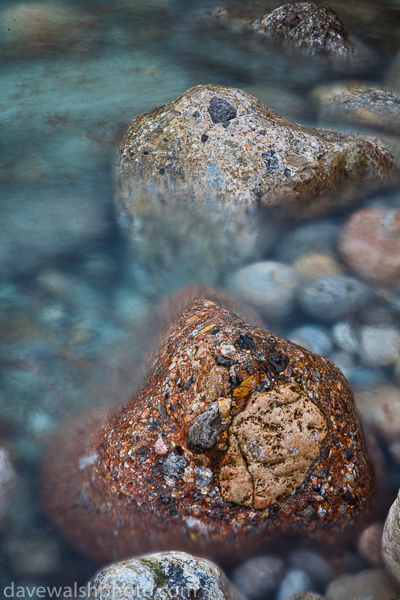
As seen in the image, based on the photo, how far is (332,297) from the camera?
4.30 metres

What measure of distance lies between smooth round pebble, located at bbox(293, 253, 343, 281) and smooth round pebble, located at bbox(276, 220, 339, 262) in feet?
0.16

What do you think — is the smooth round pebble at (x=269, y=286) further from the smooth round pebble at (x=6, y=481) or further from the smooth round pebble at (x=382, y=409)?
the smooth round pebble at (x=6, y=481)

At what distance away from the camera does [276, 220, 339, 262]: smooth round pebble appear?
4.68 metres

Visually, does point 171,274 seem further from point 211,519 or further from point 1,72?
point 1,72

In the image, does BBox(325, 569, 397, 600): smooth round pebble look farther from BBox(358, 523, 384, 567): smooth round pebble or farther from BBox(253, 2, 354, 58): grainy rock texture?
BBox(253, 2, 354, 58): grainy rock texture

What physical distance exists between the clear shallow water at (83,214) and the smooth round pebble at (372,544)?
0.25 feet

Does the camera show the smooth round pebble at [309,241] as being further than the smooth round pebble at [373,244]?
Yes

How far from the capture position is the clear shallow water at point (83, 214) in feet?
11.4

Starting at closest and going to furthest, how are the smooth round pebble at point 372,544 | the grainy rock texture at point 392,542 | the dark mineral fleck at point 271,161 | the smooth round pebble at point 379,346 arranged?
the grainy rock texture at point 392,542 < the smooth round pebble at point 372,544 < the smooth round pebble at point 379,346 < the dark mineral fleck at point 271,161

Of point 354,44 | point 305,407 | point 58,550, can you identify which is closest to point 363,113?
point 354,44

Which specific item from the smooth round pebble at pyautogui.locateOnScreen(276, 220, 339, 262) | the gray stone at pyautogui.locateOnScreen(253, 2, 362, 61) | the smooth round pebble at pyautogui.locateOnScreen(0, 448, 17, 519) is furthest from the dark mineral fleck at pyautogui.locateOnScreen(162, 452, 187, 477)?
the gray stone at pyautogui.locateOnScreen(253, 2, 362, 61)

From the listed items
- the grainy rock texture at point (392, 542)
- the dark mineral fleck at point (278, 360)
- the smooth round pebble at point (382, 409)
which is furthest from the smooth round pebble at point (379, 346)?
the grainy rock texture at point (392, 542)

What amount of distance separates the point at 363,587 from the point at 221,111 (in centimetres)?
381

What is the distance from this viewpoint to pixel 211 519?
2.94 meters
